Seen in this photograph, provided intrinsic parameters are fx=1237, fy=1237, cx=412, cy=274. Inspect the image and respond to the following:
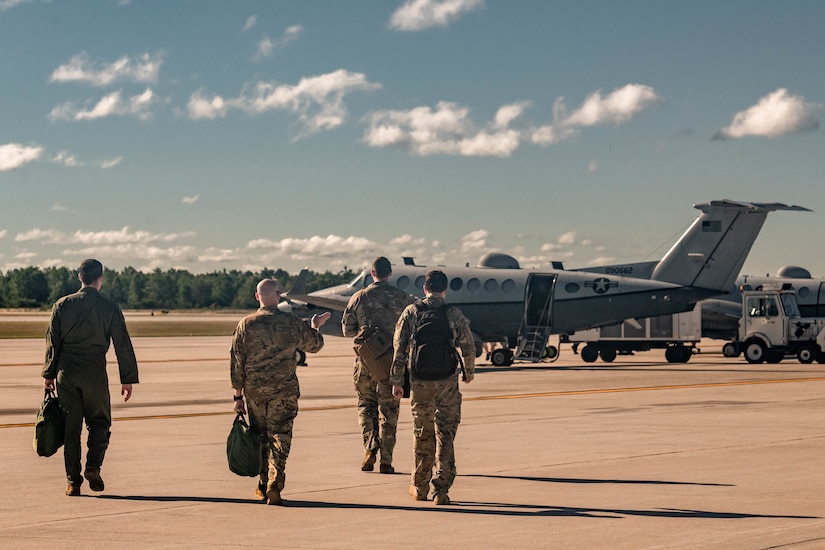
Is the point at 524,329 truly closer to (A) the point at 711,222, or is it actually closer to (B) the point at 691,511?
(A) the point at 711,222

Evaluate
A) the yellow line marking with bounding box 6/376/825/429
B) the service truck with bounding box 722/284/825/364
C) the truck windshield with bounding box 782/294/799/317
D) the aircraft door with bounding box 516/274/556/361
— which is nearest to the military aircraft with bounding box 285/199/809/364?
the aircraft door with bounding box 516/274/556/361

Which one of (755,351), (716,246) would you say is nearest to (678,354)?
(755,351)

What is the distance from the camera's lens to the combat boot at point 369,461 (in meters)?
14.2

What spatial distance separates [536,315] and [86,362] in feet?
99.5

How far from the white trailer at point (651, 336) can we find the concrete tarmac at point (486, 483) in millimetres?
20331

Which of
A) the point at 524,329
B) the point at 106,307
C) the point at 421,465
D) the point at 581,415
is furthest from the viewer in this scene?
the point at 524,329

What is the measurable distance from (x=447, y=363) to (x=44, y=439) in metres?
4.16

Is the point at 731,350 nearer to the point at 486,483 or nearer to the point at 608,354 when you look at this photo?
the point at 608,354

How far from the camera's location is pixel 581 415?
2152 cm

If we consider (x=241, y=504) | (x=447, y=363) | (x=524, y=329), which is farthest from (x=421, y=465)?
(x=524, y=329)

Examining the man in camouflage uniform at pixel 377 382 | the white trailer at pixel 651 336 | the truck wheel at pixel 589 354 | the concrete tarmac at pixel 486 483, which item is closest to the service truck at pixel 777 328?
the white trailer at pixel 651 336

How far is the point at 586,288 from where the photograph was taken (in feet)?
137

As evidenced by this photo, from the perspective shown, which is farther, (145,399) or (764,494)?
(145,399)

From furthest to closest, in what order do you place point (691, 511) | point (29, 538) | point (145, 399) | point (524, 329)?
point (524, 329), point (145, 399), point (691, 511), point (29, 538)
